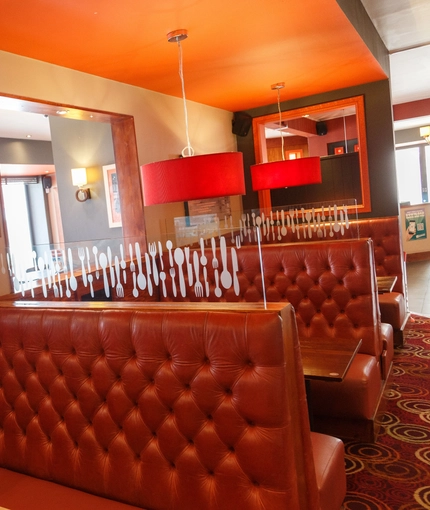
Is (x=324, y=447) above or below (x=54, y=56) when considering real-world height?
below

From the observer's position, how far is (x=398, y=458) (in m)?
2.62

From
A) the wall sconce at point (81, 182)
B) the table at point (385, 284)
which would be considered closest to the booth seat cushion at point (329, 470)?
the table at point (385, 284)

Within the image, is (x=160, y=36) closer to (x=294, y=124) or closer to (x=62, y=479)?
(x=62, y=479)

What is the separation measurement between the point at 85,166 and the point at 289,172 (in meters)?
2.45

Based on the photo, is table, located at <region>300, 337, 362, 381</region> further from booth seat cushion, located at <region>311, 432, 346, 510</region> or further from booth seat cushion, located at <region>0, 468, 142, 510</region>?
booth seat cushion, located at <region>0, 468, 142, 510</region>

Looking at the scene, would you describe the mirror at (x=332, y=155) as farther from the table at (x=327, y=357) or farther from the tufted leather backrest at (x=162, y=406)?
the tufted leather backrest at (x=162, y=406)

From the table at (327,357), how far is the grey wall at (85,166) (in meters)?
3.35

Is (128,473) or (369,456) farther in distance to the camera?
(369,456)

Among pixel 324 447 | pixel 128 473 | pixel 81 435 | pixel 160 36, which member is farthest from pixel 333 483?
pixel 160 36

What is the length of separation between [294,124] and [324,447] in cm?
784

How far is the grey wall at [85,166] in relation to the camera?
17.4 feet

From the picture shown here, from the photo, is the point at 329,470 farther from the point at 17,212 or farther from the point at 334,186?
the point at 17,212

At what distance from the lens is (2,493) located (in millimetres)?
1873

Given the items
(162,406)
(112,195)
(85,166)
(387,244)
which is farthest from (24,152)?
(162,406)
